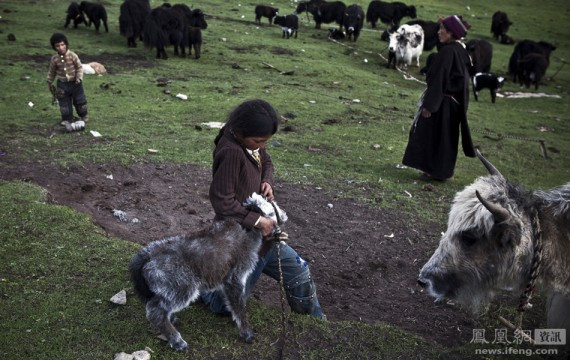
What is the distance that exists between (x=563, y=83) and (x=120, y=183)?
15093mm

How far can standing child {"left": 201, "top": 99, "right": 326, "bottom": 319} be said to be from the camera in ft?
10.00

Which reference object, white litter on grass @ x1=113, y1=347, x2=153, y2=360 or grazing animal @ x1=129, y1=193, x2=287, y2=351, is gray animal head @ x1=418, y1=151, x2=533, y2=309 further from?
white litter on grass @ x1=113, y1=347, x2=153, y2=360

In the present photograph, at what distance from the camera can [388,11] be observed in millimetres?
22062

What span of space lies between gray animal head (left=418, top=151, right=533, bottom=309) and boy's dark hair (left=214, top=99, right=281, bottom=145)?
1.23 m

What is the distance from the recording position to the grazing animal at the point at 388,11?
22.0m

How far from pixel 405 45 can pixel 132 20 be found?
784 cm

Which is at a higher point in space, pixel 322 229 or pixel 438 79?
pixel 438 79

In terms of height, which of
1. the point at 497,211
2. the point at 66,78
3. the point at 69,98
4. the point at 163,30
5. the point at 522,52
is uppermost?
the point at 522,52

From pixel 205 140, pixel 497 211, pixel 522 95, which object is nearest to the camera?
pixel 497 211

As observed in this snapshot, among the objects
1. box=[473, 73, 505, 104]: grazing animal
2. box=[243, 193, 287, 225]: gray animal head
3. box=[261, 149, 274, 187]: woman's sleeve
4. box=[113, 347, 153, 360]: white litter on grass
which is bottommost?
box=[113, 347, 153, 360]: white litter on grass

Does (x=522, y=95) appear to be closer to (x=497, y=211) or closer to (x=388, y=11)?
(x=388, y=11)

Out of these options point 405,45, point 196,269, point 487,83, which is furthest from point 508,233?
point 405,45

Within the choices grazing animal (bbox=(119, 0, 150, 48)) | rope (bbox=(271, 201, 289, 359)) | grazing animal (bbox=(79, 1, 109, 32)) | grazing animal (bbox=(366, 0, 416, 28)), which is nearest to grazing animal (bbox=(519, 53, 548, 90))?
grazing animal (bbox=(366, 0, 416, 28))

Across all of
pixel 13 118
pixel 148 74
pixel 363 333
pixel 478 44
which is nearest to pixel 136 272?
pixel 363 333
